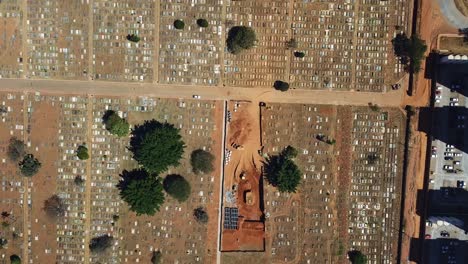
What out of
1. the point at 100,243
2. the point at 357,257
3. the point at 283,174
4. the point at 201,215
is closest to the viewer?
the point at 283,174

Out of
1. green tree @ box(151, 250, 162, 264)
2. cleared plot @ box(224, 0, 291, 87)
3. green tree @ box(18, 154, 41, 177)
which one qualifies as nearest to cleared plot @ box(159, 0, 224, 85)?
cleared plot @ box(224, 0, 291, 87)

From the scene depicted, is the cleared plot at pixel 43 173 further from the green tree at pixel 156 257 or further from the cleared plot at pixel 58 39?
the green tree at pixel 156 257

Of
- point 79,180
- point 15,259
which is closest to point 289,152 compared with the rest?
point 79,180

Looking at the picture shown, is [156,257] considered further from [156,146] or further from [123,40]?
[123,40]

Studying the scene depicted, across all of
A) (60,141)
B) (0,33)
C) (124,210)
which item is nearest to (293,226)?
(124,210)

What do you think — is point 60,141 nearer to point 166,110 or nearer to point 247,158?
point 166,110

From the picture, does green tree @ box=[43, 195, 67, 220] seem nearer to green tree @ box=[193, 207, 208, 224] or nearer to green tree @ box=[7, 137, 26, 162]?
green tree @ box=[7, 137, 26, 162]

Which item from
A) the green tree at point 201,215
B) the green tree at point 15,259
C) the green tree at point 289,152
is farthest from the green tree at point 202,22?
the green tree at point 15,259
